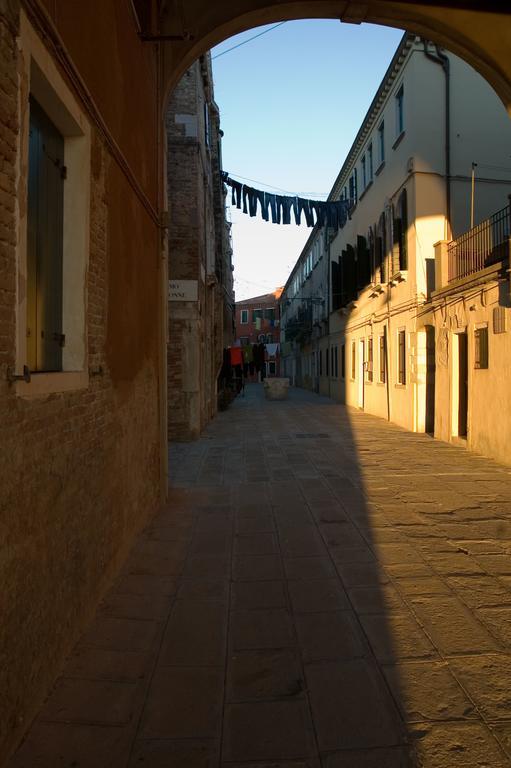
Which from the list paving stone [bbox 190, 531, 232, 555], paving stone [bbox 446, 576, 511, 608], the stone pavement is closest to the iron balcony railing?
the stone pavement

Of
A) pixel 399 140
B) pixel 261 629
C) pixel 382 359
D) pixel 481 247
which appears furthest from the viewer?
pixel 382 359

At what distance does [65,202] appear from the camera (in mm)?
3494

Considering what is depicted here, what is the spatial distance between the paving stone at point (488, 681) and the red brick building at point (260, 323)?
195ft

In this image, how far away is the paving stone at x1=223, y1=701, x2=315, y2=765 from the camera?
2.34 m

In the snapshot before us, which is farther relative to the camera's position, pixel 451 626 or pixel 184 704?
pixel 451 626

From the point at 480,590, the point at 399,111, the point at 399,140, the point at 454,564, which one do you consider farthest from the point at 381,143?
the point at 480,590

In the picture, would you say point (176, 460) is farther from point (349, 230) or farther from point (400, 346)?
point (349, 230)

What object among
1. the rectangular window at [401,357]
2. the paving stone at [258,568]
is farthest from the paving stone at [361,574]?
the rectangular window at [401,357]

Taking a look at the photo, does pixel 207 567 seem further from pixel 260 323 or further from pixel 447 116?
pixel 260 323

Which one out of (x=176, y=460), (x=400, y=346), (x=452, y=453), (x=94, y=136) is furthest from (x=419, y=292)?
(x=94, y=136)

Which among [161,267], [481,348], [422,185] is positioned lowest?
[481,348]

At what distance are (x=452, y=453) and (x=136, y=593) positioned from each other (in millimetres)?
7562

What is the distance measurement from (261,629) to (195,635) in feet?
1.28

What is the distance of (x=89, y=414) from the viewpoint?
142 inches
